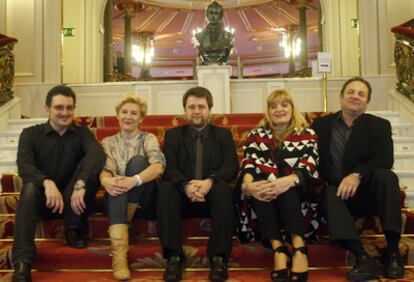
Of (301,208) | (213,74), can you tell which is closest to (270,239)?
(301,208)

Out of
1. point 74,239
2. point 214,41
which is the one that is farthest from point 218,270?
point 214,41

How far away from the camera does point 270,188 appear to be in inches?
90.4

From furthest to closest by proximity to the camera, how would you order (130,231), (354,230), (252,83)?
(252,83), (130,231), (354,230)

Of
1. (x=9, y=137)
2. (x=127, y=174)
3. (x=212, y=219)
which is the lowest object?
(x=212, y=219)

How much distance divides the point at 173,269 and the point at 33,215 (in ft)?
2.43

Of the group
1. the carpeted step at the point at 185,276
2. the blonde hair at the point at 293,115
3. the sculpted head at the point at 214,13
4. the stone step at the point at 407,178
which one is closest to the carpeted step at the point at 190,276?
the carpeted step at the point at 185,276

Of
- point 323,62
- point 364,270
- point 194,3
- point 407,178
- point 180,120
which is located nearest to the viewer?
point 364,270

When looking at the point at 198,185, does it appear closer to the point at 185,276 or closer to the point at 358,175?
the point at 185,276

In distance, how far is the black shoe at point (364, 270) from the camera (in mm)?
2158

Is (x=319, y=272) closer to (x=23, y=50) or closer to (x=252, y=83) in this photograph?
(x=252, y=83)

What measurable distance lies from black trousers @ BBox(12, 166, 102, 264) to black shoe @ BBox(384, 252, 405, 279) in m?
1.51

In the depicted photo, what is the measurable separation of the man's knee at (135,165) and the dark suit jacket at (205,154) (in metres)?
0.13

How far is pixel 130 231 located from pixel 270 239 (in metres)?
0.81

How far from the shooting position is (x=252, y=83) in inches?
241
